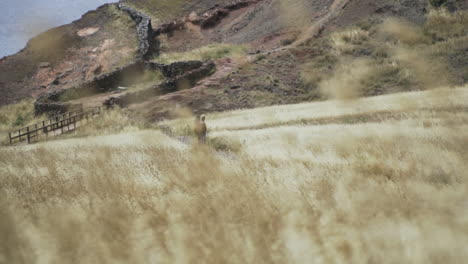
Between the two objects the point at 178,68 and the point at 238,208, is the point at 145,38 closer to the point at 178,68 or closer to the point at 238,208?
the point at 178,68

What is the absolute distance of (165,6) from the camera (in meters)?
54.3

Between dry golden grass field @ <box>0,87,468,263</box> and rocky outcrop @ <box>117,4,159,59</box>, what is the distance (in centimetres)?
3279

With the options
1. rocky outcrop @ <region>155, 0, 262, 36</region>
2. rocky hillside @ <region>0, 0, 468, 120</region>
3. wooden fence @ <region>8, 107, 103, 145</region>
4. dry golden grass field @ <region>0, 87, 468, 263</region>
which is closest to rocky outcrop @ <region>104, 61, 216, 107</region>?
rocky hillside @ <region>0, 0, 468, 120</region>

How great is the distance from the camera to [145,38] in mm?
41125

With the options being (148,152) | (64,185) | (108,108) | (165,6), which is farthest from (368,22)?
(165,6)

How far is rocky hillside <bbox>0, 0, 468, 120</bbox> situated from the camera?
71.1 feet

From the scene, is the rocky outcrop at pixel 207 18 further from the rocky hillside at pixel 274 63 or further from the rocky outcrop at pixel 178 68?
the rocky outcrop at pixel 178 68

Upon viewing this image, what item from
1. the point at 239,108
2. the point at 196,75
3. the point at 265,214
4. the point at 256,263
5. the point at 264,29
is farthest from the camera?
the point at 264,29

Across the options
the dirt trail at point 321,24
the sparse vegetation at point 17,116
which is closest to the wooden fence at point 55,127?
the sparse vegetation at point 17,116

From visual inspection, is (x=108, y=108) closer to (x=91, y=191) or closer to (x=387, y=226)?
(x=91, y=191)

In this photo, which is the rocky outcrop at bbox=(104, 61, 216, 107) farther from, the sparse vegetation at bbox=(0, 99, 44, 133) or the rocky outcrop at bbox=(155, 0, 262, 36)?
the rocky outcrop at bbox=(155, 0, 262, 36)

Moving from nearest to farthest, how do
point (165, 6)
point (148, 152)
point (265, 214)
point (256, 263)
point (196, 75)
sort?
point (256, 263)
point (265, 214)
point (148, 152)
point (196, 75)
point (165, 6)

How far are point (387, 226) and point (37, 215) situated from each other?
3.37 meters

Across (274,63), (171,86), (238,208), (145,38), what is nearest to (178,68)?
(171,86)
